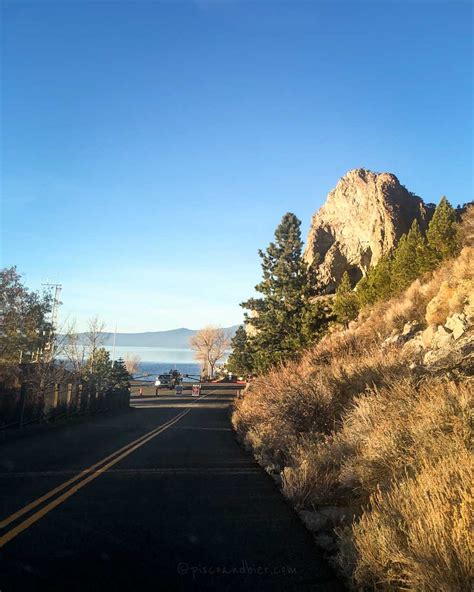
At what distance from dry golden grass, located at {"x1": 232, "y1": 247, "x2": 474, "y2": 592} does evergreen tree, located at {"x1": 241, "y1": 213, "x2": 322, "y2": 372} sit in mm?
21195

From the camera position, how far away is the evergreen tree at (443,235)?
1215 inches

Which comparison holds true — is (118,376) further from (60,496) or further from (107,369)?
(60,496)

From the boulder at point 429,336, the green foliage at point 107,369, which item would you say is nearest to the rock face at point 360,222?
the green foliage at point 107,369

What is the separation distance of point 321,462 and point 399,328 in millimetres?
13926

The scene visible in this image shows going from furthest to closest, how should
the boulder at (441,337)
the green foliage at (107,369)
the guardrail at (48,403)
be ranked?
1. the green foliage at (107,369)
2. the guardrail at (48,403)
3. the boulder at (441,337)

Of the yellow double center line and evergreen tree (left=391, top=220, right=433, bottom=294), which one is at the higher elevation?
evergreen tree (left=391, top=220, right=433, bottom=294)

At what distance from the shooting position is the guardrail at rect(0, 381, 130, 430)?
17.3 meters

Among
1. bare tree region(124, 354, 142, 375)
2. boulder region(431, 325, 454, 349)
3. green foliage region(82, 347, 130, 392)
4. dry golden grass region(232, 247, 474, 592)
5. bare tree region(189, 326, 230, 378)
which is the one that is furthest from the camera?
bare tree region(124, 354, 142, 375)

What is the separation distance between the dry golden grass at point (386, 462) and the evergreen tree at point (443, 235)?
20.8 meters

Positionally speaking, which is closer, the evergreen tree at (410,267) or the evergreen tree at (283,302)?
the evergreen tree at (410,267)

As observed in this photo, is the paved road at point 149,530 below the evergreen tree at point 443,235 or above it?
below

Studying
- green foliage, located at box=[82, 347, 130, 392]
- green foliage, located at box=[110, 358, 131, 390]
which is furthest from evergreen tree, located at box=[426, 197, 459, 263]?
green foliage, located at box=[110, 358, 131, 390]

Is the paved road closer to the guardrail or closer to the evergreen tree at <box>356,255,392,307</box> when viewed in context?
the guardrail

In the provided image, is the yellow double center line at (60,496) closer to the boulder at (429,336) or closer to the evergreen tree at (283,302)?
the boulder at (429,336)
